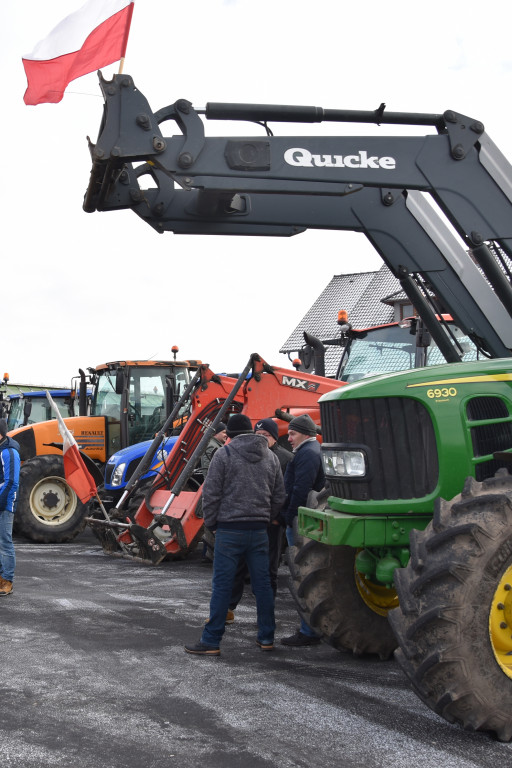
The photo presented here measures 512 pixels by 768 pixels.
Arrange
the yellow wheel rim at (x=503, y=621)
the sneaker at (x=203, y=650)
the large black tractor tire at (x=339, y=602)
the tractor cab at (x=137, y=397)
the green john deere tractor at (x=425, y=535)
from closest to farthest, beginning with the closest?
the green john deere tractor at (x=425, y=535) → the yellow wheel rim at (x=503, y=621) → the large black tractor tire at (x=339, y=602) → the sneaker at (x=203, y=650) → the tractor cab at (x=137, y=397)

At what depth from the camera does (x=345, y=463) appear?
5469mm

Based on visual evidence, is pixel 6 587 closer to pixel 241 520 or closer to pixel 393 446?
pixel 241 520

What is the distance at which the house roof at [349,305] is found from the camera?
39.0 m

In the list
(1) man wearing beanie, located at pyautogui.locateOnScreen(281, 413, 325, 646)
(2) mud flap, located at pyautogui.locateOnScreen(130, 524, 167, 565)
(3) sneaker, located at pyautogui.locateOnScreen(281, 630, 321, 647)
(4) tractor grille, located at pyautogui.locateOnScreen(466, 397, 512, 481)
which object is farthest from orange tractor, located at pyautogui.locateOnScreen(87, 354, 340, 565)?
(4) tractor grille, located at pyautogui.locateOnScreen(466, 397, 512, 481)

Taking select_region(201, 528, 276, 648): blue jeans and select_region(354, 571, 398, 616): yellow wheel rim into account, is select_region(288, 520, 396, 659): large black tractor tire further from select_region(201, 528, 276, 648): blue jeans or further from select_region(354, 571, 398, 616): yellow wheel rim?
select_region(201, 528, 276, 648): blue jeans

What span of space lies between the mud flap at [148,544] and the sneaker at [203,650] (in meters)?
2.94

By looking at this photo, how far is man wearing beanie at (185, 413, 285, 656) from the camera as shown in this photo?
6.42 m

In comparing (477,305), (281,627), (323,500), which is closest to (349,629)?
(323,500)

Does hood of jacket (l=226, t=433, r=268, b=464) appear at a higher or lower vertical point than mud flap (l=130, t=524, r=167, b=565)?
higher

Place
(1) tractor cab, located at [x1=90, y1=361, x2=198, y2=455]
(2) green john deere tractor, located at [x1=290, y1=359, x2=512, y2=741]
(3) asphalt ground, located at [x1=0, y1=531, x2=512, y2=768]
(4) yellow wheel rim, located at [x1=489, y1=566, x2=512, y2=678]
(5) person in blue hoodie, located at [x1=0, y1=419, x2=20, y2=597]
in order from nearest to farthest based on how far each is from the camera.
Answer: (3) asphalt ground, located at [x1=0, y1=531, x2=512, y2=768], (2) green john deere tractor, located at [x1=290, y1=359, x2=512, y2=741], (4) yellow wheel rim, located at [x1=489, y1=566, x2=512, y2=678], (5) person in blue hoodie, located at [x1=0, y1=419, x2=20, y2=597], (1) tractor cab, located at [x1=90, y1=361, x2=198, y2=455]

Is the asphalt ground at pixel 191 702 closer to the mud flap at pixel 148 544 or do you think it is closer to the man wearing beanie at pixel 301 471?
the man wearing beanie at pixel 301 471

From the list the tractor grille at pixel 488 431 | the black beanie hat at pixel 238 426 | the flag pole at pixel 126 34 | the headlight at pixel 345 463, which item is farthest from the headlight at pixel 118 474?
the tractor grille at pixel 488 431

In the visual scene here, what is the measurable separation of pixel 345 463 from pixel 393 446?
370 millimetres

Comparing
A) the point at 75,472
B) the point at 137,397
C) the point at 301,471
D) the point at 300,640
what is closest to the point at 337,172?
the point at 301,471
